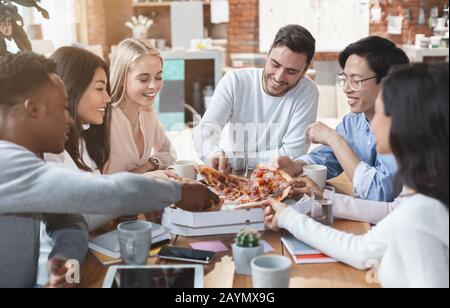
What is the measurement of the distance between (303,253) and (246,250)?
21cm

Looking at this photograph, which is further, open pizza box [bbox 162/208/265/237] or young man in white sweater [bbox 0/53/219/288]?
open pizza box [bbox 162/208/265/237]

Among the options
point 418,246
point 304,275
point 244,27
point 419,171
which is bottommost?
point 304,275

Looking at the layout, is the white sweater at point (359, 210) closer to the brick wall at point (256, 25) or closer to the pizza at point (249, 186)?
the pizza at point (249, 186)

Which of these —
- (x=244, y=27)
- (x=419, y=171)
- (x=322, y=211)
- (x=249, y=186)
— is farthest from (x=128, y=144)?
(x=244, y=27)

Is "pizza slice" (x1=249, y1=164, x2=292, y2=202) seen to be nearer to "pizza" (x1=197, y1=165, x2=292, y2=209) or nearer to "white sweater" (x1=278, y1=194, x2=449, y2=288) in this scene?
"pizza" (x1=197, y1=165, x2=292, y2=209)

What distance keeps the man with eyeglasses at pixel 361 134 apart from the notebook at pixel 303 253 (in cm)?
48

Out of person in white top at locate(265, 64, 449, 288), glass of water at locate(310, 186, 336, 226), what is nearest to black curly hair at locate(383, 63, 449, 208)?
person in white top at locate(265, 64, 449, 288)

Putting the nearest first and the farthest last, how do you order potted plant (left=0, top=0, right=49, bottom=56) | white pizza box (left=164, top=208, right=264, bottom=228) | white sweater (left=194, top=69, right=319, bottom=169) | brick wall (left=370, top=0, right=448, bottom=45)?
white pizza box (left=164, top=208, right=264, bottom=228) < potted plant (left=0, top=0, right=49, bottom=56) < white sweater (left=194, top=69, right=319, bottom=169) < brick wall (left=370, top=0, right=448, bottom=45)

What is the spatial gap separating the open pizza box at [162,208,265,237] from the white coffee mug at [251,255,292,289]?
1.17 ft

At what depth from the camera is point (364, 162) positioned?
2.03 metres

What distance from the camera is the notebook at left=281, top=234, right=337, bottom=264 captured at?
1389mm

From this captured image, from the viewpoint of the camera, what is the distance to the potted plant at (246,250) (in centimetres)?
129

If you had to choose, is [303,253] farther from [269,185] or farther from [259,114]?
[259,114]

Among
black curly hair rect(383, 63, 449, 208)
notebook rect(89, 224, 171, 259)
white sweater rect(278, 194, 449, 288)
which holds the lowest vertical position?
notebook rect(89, 224, 171, 259)
